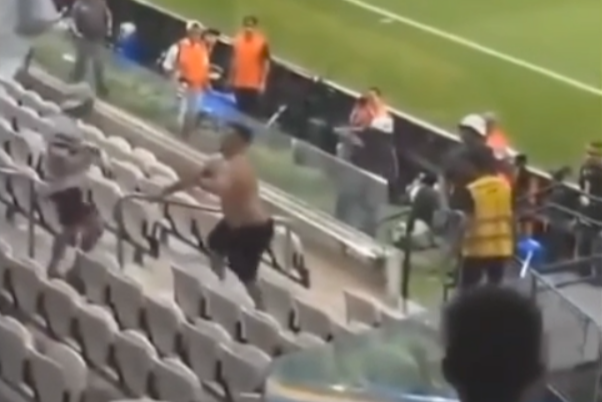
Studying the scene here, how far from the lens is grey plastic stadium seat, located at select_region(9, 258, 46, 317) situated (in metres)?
7.58

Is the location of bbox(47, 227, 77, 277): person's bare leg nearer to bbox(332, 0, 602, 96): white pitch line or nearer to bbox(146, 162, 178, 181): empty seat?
bbox(146, 162, 178, 181): empty seat

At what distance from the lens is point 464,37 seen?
1307 cm

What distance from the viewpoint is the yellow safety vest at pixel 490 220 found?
756 centimetres

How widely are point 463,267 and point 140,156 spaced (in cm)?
269

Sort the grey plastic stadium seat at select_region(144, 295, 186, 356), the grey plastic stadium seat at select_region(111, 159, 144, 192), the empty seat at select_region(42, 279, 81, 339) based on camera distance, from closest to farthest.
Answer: the grey plastic stadium seat at select_region(144, 295, 186, 356), the empty seat at select_region(42, 279, 81, 339), the grey plastic stadium seat at select_region(111, 159, 144, 192)

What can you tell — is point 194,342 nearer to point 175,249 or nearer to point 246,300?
point 246,300

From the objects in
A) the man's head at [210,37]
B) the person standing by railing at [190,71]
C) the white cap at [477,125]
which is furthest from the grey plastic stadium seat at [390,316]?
the man's head at [210,37]

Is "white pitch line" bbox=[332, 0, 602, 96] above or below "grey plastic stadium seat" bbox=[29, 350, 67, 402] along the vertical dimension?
above

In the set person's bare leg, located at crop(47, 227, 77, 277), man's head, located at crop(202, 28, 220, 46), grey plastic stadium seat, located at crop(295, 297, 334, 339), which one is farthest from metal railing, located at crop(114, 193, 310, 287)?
man's head, located at crop(202, 28, 220, 46)

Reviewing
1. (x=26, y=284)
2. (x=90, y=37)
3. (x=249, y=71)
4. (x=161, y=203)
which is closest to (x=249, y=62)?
(x=249, y=71)

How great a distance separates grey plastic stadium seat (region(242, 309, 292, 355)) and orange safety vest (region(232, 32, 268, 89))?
426 centimetres

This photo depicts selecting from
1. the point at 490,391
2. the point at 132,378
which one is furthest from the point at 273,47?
the point at 490,391

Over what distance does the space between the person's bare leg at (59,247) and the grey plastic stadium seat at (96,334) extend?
0.86 metres

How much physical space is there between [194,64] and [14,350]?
4.64 meters
